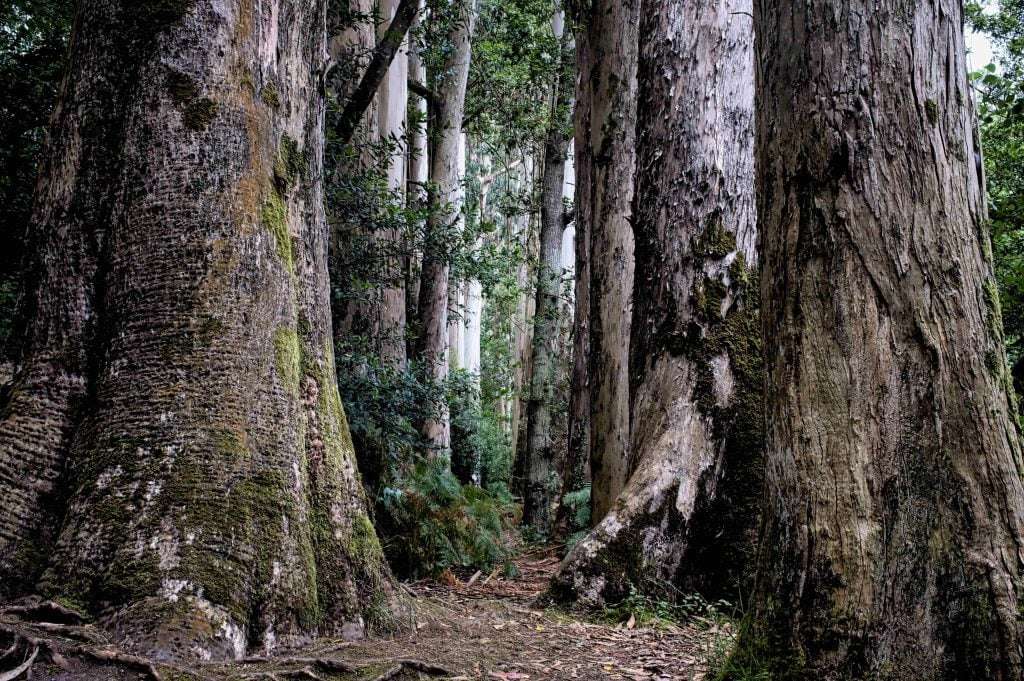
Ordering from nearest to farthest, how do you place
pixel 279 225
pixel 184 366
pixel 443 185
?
pixel 184 366, pixel 279 225, pixel 443 185

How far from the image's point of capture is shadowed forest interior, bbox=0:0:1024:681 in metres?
2.34

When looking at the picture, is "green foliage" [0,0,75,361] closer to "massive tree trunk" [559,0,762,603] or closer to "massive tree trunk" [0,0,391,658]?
"massive tree trunk" [0,0,391,658]

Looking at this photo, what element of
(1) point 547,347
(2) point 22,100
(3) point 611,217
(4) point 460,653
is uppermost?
(2) point 22,100

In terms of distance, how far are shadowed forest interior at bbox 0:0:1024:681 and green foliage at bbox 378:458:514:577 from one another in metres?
0.04

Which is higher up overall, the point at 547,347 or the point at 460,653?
the point at 547,347

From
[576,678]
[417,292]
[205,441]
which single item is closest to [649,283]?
[576,678]

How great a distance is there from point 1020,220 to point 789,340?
4646 millimetres

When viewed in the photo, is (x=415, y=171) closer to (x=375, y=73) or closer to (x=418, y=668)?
(x=375, y=73)

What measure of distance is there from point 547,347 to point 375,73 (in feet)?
22.8

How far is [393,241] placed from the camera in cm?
1069

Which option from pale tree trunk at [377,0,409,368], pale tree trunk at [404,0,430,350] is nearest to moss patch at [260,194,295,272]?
pale tree trunk at [377,0,409,368]

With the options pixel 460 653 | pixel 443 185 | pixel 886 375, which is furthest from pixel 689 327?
pixel 443 185

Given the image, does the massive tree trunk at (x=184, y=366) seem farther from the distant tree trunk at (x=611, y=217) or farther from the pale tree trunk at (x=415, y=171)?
the pale tree trunk at (x=415, y=171)

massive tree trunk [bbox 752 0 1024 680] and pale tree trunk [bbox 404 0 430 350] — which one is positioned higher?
pale tree trunk [bbox 404 0 430 350]
